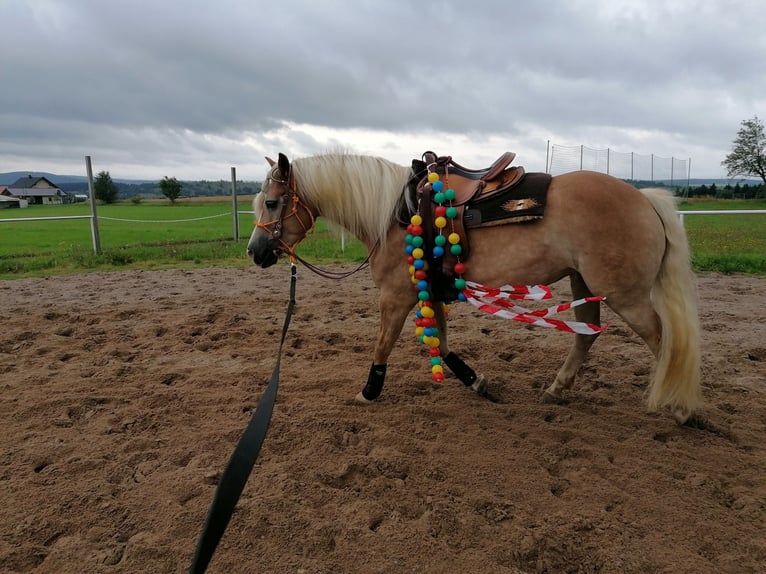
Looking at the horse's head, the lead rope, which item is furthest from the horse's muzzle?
the lead rope

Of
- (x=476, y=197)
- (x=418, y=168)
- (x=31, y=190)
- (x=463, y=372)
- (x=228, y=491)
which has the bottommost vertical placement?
(x=463, y=372)

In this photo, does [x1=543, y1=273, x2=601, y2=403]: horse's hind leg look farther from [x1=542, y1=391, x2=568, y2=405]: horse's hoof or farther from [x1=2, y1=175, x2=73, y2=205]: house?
[x1=2, y1=175, x2=73, y2=205]: house

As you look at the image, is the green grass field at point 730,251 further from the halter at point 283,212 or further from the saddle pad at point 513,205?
the halter at point 283,212

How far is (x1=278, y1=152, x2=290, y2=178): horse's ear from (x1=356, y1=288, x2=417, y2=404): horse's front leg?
1.04m

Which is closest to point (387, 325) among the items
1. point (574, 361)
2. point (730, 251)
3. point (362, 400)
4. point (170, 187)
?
point (362, 400)

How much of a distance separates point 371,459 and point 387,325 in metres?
0.98

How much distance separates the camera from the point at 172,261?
34.0 feet

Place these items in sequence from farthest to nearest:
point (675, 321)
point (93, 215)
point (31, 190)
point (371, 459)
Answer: point (31, 190), point (93, 215), point (675, 321), point (371, 459)

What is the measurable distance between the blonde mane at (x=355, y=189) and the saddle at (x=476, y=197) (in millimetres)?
167

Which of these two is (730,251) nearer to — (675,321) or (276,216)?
(675,321)

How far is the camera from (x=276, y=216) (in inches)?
136

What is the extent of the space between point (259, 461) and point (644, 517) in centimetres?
201

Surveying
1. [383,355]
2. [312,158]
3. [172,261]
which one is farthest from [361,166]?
[172,261]

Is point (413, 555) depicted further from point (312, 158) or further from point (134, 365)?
point (134, 365)
